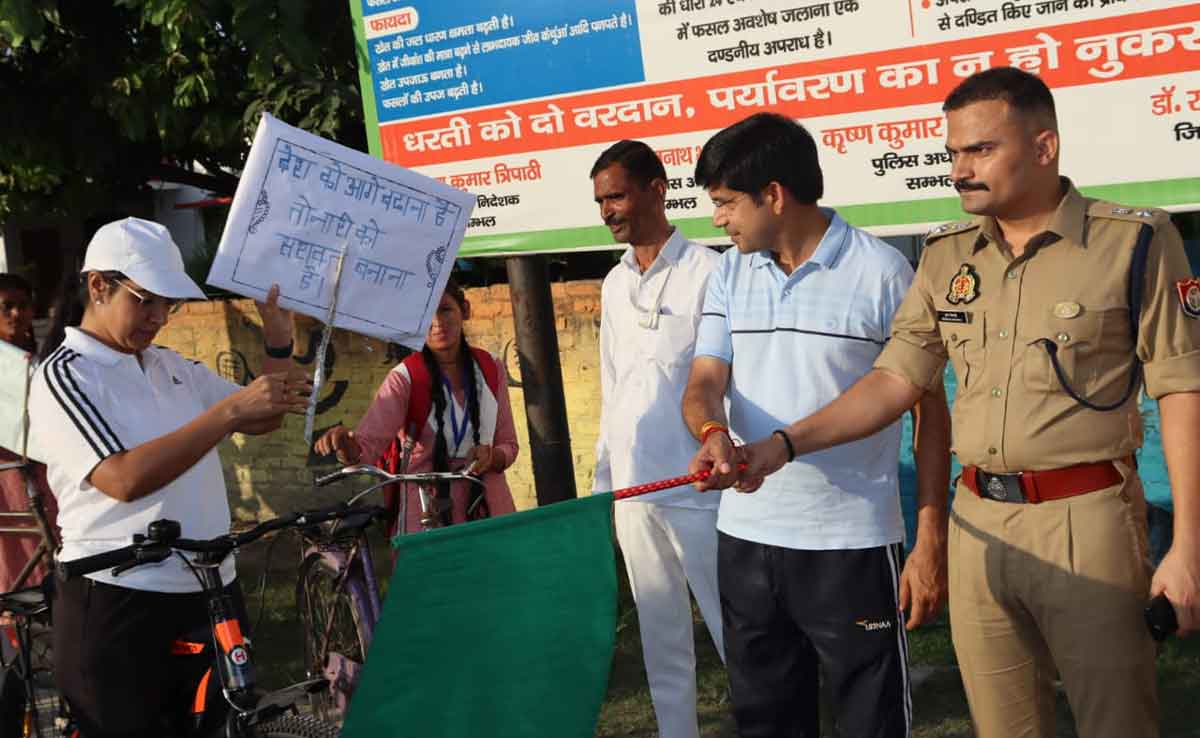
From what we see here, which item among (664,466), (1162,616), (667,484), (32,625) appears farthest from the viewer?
(32,625)

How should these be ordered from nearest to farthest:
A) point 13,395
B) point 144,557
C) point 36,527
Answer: point 144,557
point 13,395
point 36,527

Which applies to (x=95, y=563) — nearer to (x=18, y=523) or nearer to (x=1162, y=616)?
(x=1162, y=616)

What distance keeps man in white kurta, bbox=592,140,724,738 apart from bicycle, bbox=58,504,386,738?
134 centimetres

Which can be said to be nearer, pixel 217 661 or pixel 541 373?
pixel 217 661

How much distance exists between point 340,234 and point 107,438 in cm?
92

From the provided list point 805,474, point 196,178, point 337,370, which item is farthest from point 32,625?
point 196,178

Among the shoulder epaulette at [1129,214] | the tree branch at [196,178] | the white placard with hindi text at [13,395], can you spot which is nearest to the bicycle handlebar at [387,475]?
the white placard with hindi text at [13,395]

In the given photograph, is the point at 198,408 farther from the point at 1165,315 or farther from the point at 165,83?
the point at 165,83

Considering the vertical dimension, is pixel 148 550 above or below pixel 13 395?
below

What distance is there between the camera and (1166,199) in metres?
4.66

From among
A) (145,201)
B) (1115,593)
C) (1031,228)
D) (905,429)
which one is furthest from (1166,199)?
(145,201)

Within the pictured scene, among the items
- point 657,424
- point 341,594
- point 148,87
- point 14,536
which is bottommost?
point 341,594

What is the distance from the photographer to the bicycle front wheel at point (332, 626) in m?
4.93

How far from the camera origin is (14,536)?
630cm
